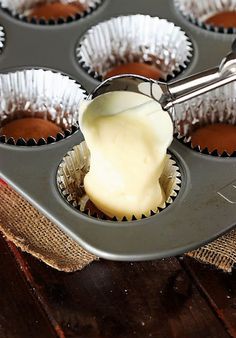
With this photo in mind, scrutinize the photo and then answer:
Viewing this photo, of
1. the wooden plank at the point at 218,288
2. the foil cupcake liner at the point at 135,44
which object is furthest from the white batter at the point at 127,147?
the foil cupcake liner at the point at 135,44

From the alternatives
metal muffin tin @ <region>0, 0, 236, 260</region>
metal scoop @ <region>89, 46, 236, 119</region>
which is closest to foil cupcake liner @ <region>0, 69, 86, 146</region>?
metal muffin tin @ <region>0, 0, 236, 260</region>

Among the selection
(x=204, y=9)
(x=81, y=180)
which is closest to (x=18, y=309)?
(x=81, y=180)

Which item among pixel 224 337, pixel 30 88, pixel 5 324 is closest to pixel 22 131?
pixel 30 88

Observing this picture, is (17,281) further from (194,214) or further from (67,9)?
(67,9)

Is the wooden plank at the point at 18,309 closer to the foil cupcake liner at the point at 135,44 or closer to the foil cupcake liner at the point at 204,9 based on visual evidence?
the foil cupcake liner at the point at 135,44

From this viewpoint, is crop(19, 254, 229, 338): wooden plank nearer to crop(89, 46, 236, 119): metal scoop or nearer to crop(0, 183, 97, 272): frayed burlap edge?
crop(0, 183, 97, 272): frayed burlap edge

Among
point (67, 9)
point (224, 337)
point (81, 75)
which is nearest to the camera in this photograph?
point (224, 337)

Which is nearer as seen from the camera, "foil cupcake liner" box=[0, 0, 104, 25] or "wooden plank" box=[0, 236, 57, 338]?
"wooden plank" box=[0, 236, 57, 338]
